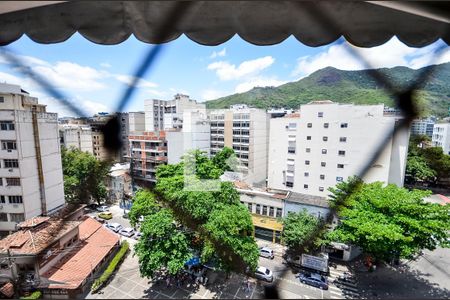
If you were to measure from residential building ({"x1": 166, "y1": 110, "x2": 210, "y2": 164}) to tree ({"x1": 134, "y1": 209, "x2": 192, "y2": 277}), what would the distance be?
8.01ft

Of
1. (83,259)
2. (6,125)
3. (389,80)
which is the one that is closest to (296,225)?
(83,259)

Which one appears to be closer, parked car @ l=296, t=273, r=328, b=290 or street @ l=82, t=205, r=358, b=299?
street @ l=82, t=205, r=358, b=299

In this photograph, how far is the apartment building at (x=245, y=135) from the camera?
493 inches

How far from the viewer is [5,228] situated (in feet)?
10.5

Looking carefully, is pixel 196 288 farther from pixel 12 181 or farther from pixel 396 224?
pixel 396 224

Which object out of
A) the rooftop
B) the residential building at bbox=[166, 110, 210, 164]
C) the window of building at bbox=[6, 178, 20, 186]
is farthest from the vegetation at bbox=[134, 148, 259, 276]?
the window of building at bbox=[6, 178, 20, 186]

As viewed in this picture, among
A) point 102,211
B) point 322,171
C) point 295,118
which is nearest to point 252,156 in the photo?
point 295,118

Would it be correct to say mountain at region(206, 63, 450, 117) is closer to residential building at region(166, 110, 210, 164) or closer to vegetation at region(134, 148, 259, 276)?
vegetation at region(134, 148, 259, 276)

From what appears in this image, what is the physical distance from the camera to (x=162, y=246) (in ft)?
14.4

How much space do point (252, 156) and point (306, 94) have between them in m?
11.7

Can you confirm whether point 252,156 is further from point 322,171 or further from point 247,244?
point 247,244

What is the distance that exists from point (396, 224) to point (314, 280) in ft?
7.67

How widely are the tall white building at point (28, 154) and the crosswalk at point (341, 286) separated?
5886 millimetres

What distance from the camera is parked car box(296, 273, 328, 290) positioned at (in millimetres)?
5261
